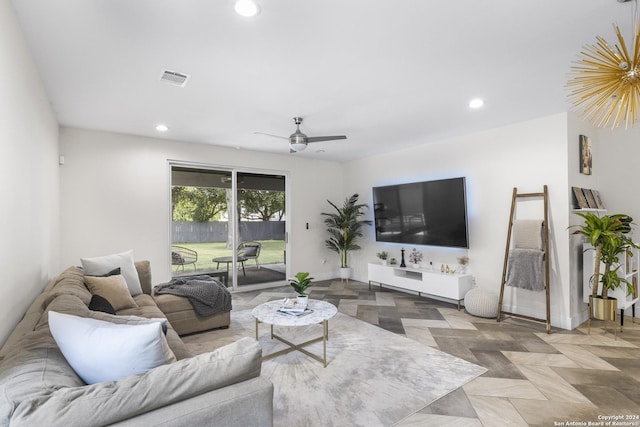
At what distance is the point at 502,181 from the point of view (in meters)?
4.29

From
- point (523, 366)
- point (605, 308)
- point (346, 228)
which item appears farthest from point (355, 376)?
point (346, 228)

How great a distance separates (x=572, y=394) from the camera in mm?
2338

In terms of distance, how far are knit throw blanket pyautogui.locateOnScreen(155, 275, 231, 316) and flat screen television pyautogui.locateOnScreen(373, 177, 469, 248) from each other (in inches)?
124

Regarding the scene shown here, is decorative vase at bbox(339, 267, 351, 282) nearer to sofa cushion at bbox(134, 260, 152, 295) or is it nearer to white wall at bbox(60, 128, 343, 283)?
white wall at bbox(60, 128, 343, 283)

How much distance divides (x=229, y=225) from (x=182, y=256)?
0.92m

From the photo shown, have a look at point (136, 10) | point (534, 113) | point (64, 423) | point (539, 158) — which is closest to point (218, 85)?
point (136, 10)

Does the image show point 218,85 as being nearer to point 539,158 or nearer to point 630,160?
point 539,158

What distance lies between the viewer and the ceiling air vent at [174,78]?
2.68 metres

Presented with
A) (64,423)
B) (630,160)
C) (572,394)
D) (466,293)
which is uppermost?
(630,160)

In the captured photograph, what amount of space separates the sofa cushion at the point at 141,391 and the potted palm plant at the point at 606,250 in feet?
12.9

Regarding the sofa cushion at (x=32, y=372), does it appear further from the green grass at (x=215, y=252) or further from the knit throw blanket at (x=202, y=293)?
the green grass at (x=215, y=252)

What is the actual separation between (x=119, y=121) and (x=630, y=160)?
22.0 ft

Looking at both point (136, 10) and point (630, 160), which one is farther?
point (630, 160)

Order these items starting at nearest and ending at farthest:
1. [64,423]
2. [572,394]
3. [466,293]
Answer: [64,423]
[572,394]
[466,293]
